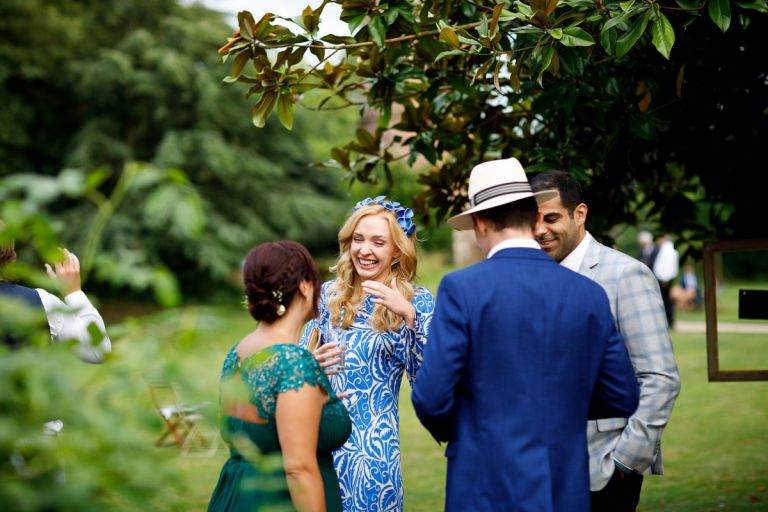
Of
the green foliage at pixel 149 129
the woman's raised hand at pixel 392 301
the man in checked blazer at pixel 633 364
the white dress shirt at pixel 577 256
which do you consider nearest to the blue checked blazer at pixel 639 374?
the man in checked blazer at pixel 633 364

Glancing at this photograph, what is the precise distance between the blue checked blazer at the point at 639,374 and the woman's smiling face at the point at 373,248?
1.22m

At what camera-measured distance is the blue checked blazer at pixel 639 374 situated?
371 centimetres

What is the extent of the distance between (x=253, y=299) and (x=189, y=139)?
95.2ft

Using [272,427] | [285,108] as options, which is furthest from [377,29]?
[272,427]

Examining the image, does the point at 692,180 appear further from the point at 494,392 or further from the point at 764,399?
the point at 764,399

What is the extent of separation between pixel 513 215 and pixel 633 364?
989 mm

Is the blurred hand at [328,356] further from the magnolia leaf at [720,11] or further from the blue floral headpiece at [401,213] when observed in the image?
the magnolia leaf at [720,11]

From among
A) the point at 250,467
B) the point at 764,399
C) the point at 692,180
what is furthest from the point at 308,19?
the point at 764,399

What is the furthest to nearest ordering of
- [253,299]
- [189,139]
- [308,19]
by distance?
[189,139]
[308,19]
[253,299]

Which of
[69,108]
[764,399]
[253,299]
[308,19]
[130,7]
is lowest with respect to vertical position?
[764,399]

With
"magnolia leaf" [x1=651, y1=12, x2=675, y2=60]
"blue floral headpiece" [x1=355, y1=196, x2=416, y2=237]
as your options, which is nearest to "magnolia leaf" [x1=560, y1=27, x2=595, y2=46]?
"magnolia leaf" [x1=651, y1=12, x2=675, y2=60]

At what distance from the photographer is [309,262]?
349cm

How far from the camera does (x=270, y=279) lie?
3.36 meters

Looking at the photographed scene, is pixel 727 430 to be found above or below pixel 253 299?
below
